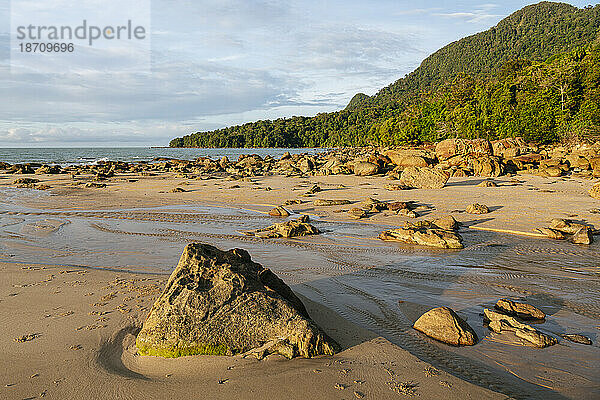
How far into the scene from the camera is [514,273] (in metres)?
6.35

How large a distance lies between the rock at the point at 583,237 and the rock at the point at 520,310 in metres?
4.30

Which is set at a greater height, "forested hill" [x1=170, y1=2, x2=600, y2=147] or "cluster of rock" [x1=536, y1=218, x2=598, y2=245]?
"forested hill" [x1=170, y1=2, x2=600, y2=147]

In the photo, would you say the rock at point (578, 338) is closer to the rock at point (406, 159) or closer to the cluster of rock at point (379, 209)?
the cluster of rock at point (379, 209)

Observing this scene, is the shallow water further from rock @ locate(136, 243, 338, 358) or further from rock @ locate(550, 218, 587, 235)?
rock @ locate(136, 243, 338, 358)

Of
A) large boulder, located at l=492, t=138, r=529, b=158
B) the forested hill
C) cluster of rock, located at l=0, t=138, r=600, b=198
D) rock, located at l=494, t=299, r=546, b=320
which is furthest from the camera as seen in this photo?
the forested hill

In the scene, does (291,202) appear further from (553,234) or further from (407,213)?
→ (553,234)

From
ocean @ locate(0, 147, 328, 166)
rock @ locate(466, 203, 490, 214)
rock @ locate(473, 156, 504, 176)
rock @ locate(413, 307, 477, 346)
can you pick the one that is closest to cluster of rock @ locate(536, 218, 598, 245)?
rock @ locate(466, 203, 490, 214)

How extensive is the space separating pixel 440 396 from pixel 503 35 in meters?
221

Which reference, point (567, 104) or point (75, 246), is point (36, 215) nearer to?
point (75, 246)

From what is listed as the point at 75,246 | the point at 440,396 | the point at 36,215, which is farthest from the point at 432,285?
the point at 36,215

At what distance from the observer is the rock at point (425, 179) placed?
54.6ft

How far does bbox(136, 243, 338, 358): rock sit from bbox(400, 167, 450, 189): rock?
14.0 m

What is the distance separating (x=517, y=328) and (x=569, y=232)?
5.82m

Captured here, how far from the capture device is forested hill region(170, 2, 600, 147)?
43688 millimetres
